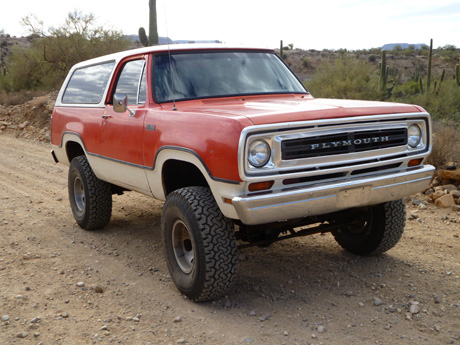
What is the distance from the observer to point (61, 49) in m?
23.1

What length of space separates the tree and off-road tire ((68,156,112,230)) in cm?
1753

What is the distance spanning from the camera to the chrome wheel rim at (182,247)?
14.5 ft

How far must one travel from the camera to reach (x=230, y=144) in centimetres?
363

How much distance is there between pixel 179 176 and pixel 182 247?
2.16 feet

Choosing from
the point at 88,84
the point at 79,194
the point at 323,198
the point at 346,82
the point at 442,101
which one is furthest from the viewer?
the point at 346,82

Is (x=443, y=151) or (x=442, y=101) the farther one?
(x=442, y=101)

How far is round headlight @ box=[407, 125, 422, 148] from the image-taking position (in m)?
4.33

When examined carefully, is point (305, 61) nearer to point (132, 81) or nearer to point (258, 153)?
point (132, 81)

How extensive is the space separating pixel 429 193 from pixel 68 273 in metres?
5.11

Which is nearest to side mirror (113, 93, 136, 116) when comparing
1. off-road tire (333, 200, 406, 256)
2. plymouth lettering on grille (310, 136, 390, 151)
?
plymouth lettering on grille (310, 136, 390, 151)

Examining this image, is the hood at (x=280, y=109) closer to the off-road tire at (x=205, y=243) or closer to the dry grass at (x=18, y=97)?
the off-road tire at (x=205, y=243)

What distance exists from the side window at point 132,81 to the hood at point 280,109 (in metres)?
0.63

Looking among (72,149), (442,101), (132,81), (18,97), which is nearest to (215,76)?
(132,81)

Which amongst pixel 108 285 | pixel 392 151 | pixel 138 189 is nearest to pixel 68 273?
pixel 108 285
